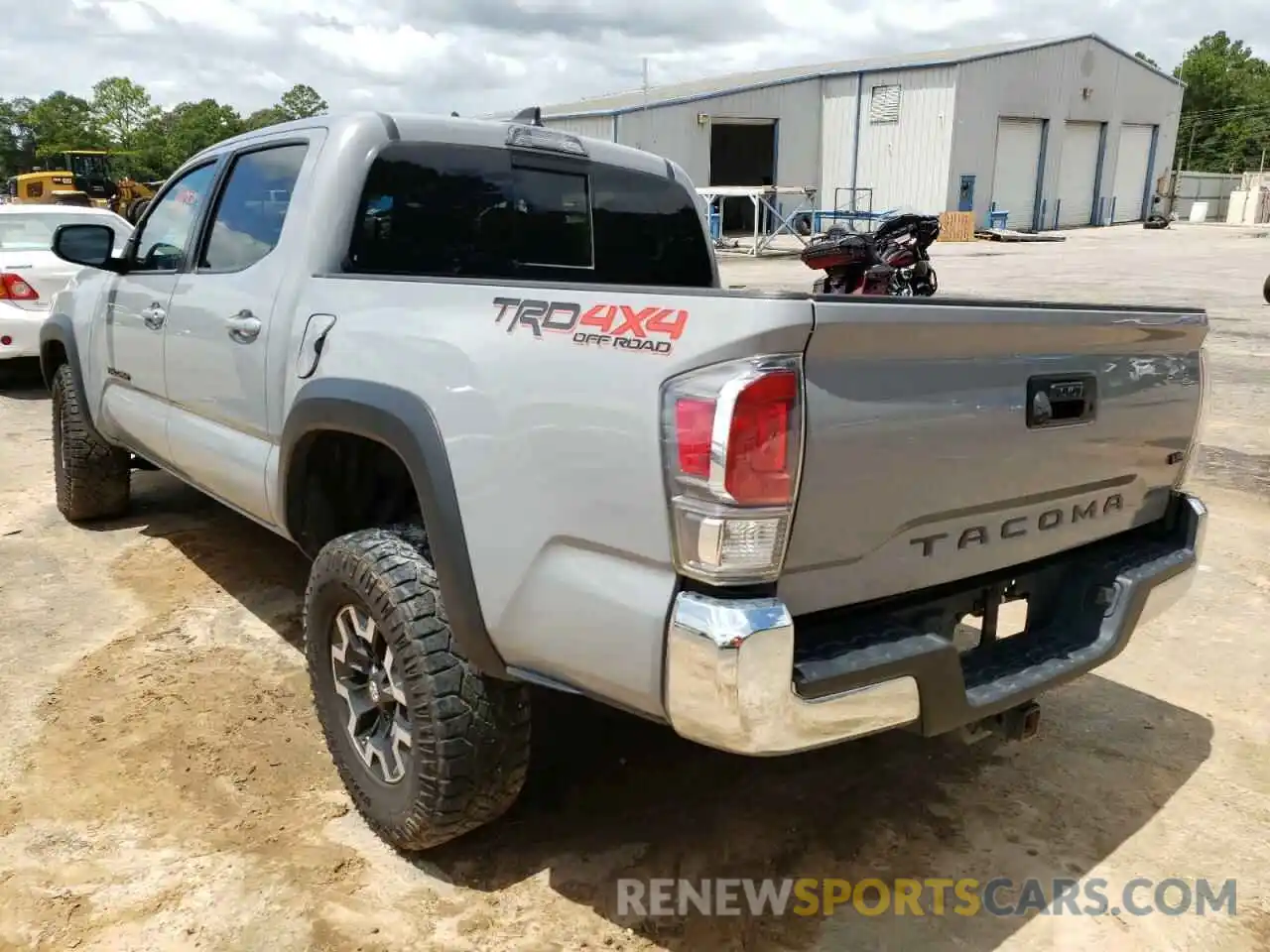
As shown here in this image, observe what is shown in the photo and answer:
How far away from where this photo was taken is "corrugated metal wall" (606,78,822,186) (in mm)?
32562

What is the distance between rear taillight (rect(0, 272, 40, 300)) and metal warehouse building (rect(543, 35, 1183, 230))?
25.7 m

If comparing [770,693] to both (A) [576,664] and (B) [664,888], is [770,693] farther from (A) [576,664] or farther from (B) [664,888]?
(B) [664,888]

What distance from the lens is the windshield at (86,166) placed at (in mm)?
36469

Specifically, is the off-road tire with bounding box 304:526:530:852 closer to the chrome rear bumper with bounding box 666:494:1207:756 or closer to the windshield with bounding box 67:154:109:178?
the chrome rear bumper with bounding box 666:494:1207:756

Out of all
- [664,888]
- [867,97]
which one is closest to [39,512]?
[664,888]

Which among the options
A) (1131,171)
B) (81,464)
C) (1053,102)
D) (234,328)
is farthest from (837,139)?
(234,328)

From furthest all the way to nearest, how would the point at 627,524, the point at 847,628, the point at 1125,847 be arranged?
the point at 1125,847
the point at 847,628
the point at 627,524

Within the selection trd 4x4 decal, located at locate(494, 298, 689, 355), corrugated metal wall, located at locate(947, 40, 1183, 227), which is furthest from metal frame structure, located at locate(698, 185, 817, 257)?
trd 4x4 decal, located at locate(494, 298, 689, 355)

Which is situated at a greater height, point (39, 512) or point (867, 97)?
point (867, 97)

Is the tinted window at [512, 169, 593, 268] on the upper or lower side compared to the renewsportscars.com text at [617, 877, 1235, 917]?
upper

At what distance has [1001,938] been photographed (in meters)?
2.45

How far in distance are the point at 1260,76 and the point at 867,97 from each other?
71.7 m

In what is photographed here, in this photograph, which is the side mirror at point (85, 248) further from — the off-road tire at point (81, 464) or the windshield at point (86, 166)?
the windshield at point (86, 166)

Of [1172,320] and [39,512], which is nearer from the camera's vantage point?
[1172,320]
